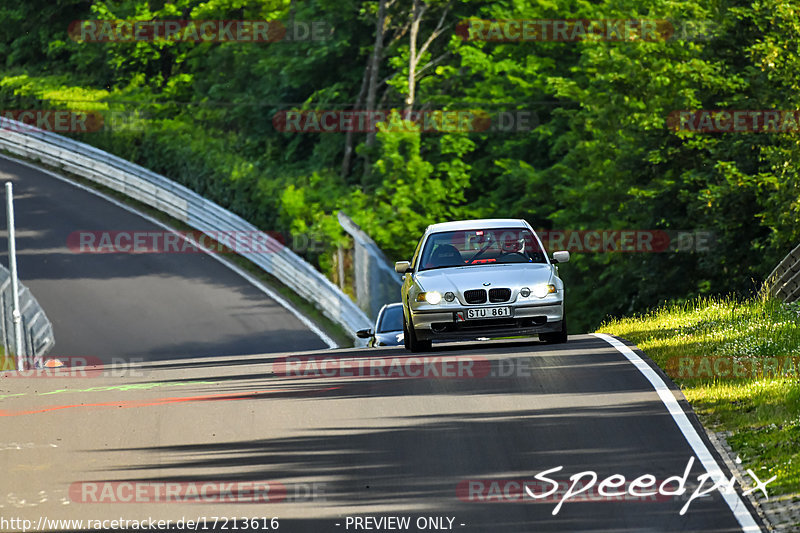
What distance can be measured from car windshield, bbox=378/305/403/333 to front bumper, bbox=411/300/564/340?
612 centimetres

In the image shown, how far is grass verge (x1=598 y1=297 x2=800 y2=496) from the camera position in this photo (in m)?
10.8

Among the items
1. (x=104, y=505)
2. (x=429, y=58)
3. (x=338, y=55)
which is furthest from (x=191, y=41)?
(x=104, y=505)

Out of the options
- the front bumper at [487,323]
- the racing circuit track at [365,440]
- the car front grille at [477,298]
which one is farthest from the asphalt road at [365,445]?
the car front grille at [477,298]

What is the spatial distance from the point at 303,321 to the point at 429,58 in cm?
1658

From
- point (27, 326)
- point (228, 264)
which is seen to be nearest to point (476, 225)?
point (27, 326)

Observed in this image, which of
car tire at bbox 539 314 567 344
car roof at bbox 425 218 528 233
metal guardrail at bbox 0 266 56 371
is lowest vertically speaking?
metal guardrail at bbox 0 266 56 371

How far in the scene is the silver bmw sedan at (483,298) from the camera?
55.1 feet

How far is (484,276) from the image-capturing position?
1708 centimetres

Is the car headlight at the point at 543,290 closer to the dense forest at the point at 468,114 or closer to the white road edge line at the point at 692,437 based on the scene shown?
the white road edge line at the point at 692,437

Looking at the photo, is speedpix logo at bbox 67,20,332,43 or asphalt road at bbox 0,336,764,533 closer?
asphalt road at bbox 0,336,764,533

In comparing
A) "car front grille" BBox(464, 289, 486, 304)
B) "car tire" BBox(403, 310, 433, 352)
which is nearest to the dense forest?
"car tire" BBox(403, 310, 433, 352)

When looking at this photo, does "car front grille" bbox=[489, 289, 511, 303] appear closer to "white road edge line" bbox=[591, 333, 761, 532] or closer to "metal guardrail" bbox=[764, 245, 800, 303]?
"white road edge line" bbox=[591, 333, 761, 532]

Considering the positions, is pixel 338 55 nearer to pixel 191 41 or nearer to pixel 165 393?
pixel 191 41

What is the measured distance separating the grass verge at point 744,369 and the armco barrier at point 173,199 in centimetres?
1478
